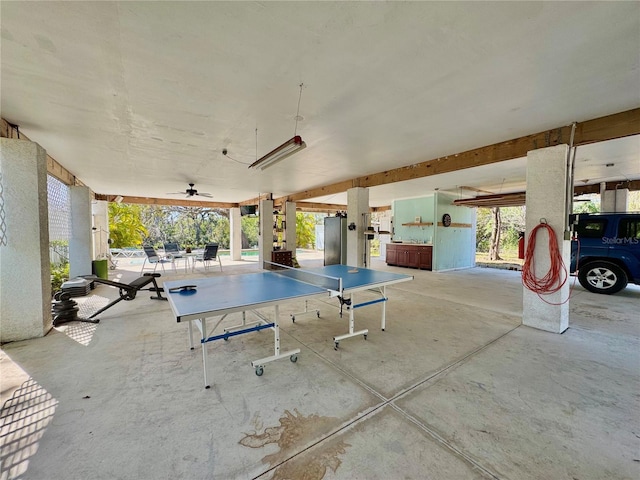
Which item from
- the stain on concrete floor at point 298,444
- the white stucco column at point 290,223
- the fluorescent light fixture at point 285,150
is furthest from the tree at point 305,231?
the stain on concrete floor at point 298,444

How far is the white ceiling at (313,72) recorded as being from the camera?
5.37ft

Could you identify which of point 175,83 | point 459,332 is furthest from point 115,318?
point 459,332

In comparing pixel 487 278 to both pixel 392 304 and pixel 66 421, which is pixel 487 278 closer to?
pixel 392 304

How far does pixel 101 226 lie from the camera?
8.97 meters

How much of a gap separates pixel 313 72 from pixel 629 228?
6.91 m

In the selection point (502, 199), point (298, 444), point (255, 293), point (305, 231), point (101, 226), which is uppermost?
point (502, 199)

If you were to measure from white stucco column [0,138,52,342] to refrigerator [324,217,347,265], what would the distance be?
6.86m

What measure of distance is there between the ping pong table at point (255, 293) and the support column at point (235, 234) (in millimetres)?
8666

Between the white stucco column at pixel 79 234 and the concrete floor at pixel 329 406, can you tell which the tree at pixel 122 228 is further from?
the concrete floor at pixel 329 406

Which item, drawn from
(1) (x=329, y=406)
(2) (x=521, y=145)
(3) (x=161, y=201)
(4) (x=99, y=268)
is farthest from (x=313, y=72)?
(3) (x=161, y=201)

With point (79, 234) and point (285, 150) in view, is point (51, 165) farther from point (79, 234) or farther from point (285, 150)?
point (285, 150)

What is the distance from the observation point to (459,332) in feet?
11.3

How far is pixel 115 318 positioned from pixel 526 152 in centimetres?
670

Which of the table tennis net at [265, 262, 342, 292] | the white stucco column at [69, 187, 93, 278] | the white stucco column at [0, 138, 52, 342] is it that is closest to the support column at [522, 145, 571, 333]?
the table tennis net at [265, 262, 342, 292]
